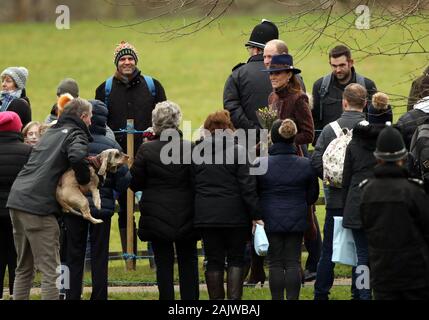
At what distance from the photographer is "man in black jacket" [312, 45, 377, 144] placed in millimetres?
14797

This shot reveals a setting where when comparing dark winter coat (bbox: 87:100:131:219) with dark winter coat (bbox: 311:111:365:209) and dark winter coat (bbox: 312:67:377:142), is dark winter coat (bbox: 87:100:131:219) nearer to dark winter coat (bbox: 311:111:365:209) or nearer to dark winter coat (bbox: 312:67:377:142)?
dark winter coat (bbox: 311:111:365:209)

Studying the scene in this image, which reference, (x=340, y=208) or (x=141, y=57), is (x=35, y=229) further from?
(x=141, y=57)

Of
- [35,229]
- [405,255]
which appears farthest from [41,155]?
[405,255]

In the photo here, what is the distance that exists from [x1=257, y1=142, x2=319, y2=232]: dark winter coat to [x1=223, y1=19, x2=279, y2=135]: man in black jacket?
1.29 meters

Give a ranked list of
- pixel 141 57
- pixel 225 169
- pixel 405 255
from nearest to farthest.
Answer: pixel 405 255
pixel 225 169
pixel 141 57

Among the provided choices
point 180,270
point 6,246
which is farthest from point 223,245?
point 6,246

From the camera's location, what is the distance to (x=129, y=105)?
1510 cm

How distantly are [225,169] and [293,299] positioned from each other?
1.36m

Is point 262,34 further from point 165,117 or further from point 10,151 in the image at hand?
point 10,151

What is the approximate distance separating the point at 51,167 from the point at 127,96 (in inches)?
123

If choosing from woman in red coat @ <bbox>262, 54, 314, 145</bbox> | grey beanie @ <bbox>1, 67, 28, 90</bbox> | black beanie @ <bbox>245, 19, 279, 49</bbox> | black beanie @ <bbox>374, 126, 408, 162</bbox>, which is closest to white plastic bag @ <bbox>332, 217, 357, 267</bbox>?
woman in red coat @ <bbox>262, 54, 314, 145</bbox>

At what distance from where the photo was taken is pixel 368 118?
1270 cm

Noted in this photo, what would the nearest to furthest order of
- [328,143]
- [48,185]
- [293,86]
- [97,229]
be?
1. [48,185]
2. [97,229]
3. [328,143]
4. [293,86]

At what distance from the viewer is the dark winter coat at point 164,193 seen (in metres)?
12.4
